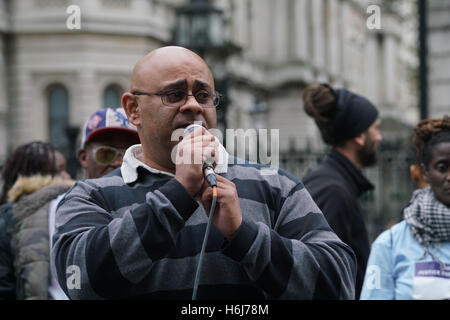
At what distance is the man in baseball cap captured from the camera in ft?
14.0

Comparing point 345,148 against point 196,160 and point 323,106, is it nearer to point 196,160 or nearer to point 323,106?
point 323,106

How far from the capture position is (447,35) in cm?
1173

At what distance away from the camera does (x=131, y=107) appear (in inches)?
111

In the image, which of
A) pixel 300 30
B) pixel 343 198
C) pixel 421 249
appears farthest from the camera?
pixel 300 30

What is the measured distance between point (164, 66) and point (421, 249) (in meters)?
2.02

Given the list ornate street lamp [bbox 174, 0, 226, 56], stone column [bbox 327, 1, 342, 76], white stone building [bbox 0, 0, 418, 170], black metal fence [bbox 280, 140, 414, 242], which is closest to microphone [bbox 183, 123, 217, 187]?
ornate street lamp [bbox 174, 0, 226, 56]

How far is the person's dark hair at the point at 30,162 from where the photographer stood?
505 cm

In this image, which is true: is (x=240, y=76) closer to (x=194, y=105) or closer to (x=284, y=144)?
(x=284, y=144)

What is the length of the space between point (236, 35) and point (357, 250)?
125 ft

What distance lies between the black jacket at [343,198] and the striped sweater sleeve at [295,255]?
6.30 feet

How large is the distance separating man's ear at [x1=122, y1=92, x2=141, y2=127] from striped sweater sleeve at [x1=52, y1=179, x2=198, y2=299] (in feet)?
1.42

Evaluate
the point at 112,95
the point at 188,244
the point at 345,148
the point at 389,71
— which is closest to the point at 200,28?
the point at 345,148

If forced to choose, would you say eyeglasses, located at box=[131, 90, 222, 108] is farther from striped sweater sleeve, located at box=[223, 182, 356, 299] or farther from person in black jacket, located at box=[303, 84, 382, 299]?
person in black jacket, located at box=[303, 84, 382, 299]

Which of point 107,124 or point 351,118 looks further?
point 351,118
